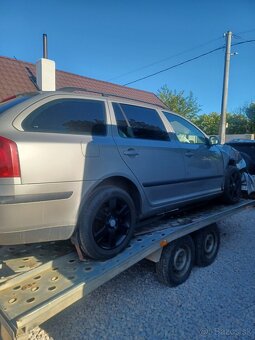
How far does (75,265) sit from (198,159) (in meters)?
2.36

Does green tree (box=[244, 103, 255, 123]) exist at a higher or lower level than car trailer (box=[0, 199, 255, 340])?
higher

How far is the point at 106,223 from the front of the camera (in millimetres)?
2869

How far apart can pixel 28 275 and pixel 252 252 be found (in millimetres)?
3519

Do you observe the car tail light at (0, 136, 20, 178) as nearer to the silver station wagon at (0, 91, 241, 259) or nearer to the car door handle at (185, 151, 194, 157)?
the silver station wagon at (0, 91, 241, 259)

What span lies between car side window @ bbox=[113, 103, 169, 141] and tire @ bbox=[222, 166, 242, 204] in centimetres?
186

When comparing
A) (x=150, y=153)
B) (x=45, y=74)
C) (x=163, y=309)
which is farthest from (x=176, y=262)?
(x=45, y=74)

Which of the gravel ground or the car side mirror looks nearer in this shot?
the gravel ground

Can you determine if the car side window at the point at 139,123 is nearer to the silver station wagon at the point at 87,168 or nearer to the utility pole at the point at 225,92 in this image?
the silver station wagon at the point at 87,168

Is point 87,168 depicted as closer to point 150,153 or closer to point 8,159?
point 8,159

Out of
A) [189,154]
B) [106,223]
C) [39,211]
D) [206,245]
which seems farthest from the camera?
[206,245]

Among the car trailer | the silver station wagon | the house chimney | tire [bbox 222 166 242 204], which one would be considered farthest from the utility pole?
the silver station wagon

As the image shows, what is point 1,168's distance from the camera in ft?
7.20

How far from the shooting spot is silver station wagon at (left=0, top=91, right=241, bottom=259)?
227 centimetres

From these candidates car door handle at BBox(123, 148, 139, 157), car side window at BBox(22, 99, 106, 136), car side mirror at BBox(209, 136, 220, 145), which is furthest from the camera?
car side mirror at BBox(209, 136, 220, 145)
